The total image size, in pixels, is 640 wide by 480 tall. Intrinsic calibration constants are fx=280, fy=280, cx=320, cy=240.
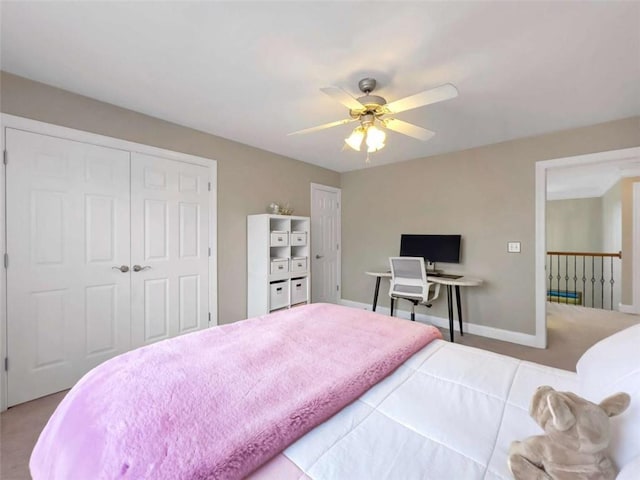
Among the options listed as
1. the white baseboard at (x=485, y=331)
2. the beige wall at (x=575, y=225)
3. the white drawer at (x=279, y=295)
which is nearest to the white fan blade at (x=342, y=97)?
the white drawer at (x=279, y=295)

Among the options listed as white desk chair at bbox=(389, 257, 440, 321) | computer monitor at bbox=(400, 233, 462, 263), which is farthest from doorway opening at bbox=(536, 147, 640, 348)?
white desk chair at bbox=(389, 257, 440, 321)

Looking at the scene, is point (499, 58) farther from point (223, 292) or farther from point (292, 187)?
point (223, 292)

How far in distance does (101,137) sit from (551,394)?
3.13 m

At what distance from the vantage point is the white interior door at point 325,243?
4285 mm

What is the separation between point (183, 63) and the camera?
181 cm

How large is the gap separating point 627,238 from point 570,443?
565cm

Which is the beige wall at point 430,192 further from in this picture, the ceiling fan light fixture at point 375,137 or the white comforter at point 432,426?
the white comforter at point 432,426

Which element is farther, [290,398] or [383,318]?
[383,318]

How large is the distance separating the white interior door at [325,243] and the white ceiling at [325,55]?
6.14 feet

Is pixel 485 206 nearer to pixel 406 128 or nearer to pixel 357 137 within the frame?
pixel 406 128

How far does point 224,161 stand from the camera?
3.16 metres

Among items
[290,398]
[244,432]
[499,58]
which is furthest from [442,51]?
[244,432]

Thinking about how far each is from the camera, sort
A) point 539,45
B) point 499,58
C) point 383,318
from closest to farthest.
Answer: point 539,45 → point 499,58 → point 383,318

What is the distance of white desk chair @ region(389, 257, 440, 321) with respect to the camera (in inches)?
125
